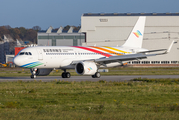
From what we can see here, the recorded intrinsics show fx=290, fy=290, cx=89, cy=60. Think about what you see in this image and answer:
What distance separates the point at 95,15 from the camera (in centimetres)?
9800

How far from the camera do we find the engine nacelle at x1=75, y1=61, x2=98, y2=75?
1387 inches

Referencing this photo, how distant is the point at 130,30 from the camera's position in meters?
94.6

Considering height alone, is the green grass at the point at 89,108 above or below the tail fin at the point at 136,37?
below

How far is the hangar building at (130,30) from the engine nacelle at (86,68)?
5707 centimetres

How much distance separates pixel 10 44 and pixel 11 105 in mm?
162827

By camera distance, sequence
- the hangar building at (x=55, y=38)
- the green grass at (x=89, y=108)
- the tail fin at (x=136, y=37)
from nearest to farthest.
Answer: the green grass at (x=89, y=108), the tail fin at (x=136, y=37), the hangar building at (x=55, y=38)

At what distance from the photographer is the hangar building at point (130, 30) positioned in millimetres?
93438

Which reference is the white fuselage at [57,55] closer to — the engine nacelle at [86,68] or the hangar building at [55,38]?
the engine nacelle at [86,68]

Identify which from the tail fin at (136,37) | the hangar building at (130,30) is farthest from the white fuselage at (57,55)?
the hangar building at (130,30)

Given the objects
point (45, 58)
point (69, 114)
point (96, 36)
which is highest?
point (96, 36)

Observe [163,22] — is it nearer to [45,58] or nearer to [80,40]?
[80,40]

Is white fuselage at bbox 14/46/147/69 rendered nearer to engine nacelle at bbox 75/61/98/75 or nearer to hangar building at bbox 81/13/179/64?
engine nacelle at bbox 75/61/98/75

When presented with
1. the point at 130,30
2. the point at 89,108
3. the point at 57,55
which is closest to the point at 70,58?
the point at 57,55

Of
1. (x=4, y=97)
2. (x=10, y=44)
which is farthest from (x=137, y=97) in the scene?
(x=10, y=44)
